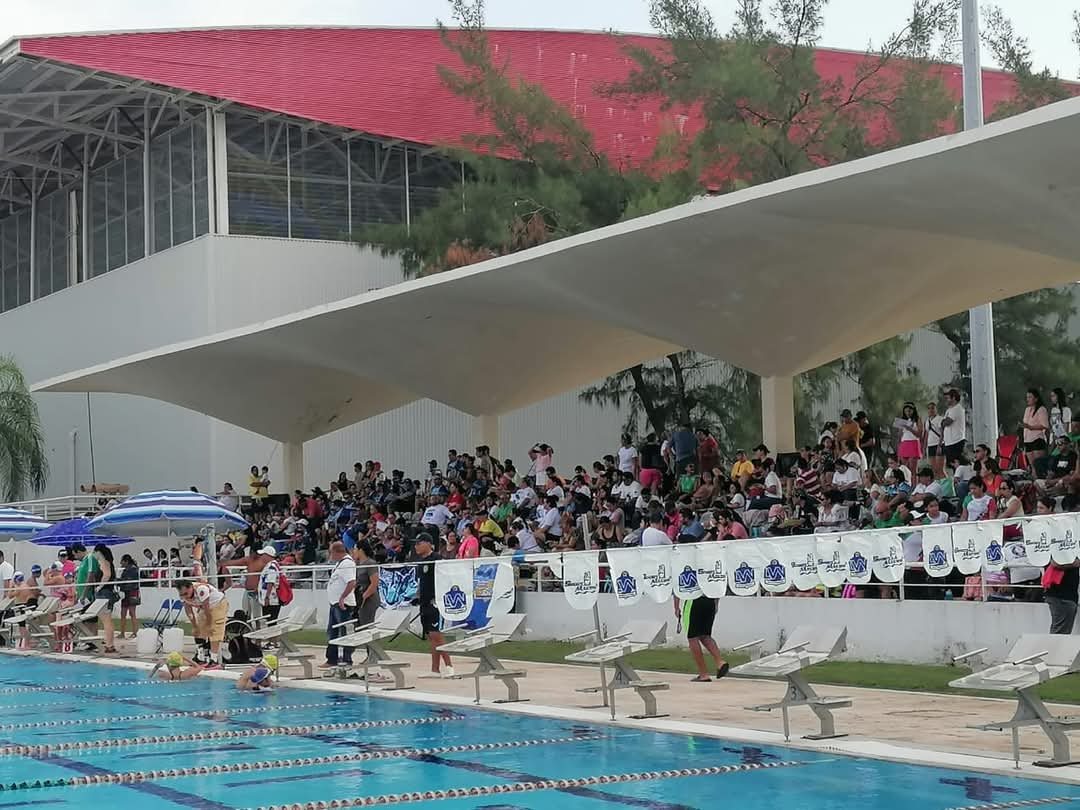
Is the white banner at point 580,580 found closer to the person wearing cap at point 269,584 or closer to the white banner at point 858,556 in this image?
the white banner at point 858,556

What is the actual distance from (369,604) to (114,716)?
12.9 feet

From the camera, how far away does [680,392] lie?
1423 inches

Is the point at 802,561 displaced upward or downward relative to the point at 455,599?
upward

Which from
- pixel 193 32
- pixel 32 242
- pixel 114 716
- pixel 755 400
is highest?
pixel 193 32

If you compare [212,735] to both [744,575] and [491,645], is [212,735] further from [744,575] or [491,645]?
[744,575]

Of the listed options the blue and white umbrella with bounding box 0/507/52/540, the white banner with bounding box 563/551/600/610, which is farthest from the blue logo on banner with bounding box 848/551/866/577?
the blue and white umbrella with bounding box 0/507/52/540

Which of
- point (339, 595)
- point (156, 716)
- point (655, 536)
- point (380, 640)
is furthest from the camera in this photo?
point (339, 595)

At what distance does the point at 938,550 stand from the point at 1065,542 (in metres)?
1.44

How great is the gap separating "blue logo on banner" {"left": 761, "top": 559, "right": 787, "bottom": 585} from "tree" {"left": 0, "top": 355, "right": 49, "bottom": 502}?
35.2 meters

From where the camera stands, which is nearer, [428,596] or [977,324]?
[428,596]

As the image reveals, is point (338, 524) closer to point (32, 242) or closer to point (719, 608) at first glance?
point (719, 608)

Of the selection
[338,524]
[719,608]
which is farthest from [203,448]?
[719,608]

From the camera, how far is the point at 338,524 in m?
31.3

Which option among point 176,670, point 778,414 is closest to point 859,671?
point 176,670
